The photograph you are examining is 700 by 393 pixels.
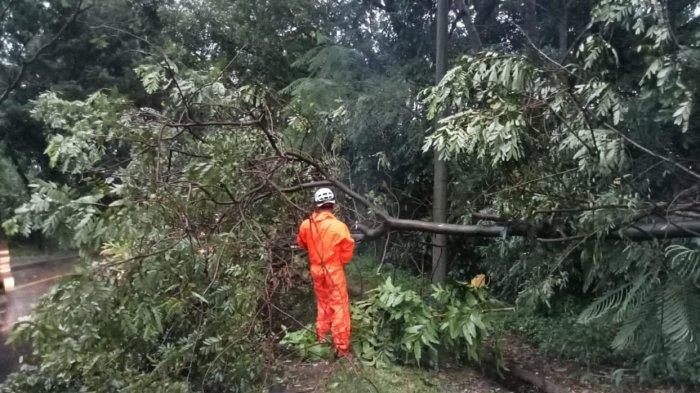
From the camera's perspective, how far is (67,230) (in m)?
4.41

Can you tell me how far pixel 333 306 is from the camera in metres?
4.85

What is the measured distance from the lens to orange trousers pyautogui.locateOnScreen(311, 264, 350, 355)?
15.6 ft

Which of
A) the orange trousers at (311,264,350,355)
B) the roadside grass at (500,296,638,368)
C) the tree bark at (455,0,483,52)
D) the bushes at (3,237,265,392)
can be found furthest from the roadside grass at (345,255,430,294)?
the tree bark at (455,0,483,52)

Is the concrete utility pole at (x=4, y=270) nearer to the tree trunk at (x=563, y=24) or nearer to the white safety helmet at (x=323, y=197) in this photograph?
the white safety helmet at (x=323, y=197)

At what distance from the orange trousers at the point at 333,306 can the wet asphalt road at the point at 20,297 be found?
75.9 inches

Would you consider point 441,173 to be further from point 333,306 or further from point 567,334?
point 333,306

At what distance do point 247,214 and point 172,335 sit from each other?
1158 mm

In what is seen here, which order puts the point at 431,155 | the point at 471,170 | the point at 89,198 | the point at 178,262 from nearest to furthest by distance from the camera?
the point at 89,198
the point at 178,262
the point at 471,170
the point at 431,155

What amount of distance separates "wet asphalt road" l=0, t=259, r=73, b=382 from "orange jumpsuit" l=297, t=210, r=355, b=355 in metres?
1.87

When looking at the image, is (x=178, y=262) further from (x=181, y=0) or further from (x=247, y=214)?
(x=181, y=0)

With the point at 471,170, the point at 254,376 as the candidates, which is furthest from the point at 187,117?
the point at 471,170

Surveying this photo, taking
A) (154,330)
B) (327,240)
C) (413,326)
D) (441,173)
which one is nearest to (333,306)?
(327,240)

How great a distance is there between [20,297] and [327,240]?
868cm

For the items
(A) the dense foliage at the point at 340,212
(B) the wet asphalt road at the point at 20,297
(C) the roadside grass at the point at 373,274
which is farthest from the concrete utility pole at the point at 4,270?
(C) the roadside grass at the point at 373,274
